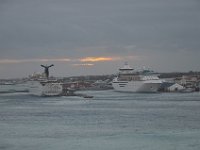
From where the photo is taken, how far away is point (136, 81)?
290 ft

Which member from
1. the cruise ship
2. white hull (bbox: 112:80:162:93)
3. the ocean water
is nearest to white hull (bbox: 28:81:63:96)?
the cruise ship

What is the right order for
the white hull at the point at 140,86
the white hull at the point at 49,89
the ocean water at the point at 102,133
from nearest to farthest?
1. the ocean water at the point at 102,133
2. the white hull at the point at 49,89
3. the white hull at the point at 140,86

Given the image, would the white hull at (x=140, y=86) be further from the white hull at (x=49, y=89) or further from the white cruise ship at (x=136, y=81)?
the white hull at (x=49, y=89)

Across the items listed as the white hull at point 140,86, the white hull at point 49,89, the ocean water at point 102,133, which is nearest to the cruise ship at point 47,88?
the white hull at point 49,89

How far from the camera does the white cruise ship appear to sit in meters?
87.4

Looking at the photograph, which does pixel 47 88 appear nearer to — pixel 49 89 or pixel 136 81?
pixel 49 89

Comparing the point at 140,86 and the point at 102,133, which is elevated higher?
the point at 140,86

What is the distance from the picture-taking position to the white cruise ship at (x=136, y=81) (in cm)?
8744

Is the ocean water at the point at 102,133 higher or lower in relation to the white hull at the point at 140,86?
lower

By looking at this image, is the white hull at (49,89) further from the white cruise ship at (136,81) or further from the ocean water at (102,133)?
the ocean water at (102,133)

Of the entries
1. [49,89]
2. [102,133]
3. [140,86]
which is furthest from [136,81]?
[102,133]

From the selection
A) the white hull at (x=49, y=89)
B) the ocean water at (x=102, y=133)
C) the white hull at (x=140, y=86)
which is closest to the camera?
the ocean water at (x=102, y=133)

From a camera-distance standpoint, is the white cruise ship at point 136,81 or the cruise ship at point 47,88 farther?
the white cruise ship at point 136,81

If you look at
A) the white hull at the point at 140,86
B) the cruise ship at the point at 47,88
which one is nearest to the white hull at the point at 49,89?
the cruise ship at the point at 47,88
